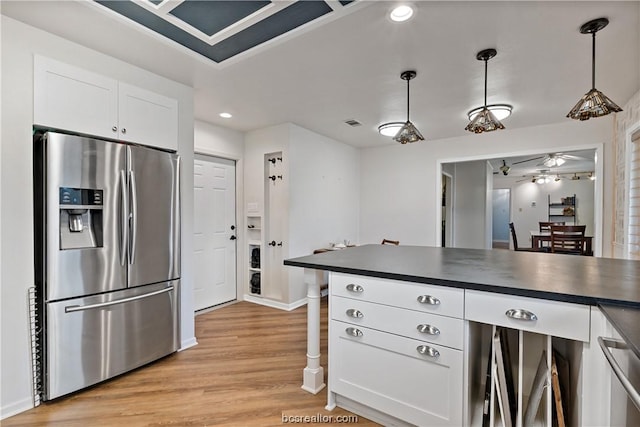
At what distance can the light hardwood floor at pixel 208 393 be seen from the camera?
1.82 metres

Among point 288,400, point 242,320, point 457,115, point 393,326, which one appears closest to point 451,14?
point 393,326

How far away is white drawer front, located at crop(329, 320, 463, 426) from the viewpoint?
1519 mm

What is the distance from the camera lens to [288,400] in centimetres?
200

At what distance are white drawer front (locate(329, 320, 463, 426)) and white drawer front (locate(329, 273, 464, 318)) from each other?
0.19 meters

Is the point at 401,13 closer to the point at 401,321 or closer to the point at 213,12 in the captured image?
the point at 213,12

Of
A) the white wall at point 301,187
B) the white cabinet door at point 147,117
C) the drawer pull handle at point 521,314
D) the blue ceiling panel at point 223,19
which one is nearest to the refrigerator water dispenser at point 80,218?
the white cabinet door at point 147,117

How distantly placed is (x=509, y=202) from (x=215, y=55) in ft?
36.8

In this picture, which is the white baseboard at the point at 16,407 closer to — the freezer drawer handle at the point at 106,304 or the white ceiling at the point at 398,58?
the freezer drawer handle at the point at 106,304

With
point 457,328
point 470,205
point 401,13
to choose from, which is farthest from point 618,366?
point 470,205

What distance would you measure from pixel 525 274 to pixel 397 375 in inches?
34.6

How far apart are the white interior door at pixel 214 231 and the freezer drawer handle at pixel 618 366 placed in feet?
11.9

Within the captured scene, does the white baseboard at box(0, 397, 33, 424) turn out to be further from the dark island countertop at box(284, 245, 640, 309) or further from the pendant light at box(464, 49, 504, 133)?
the pendant light at box(464, 49, 504, 133)

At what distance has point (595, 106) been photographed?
1.81 m

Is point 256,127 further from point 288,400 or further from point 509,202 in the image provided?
point 509,202
